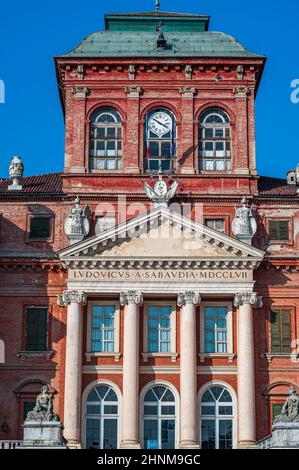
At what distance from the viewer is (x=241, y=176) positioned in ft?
188

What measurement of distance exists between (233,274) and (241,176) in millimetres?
Result: 5946

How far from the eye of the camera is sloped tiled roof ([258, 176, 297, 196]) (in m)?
57.4

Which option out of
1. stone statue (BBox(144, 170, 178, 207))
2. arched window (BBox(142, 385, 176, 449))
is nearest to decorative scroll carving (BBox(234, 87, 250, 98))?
stone statue (BBox(144, 170, 178, 207))

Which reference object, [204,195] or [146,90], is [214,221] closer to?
[204,195]

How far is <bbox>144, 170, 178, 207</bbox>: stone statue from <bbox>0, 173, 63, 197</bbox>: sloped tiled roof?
15.5 ft

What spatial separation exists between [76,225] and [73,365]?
22.5 ft

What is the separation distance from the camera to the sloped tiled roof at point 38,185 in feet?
187

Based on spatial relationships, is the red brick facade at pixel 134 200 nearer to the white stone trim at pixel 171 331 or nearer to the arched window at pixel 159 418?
the white stone trim at pixel 171 331

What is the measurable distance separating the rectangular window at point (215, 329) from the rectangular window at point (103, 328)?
14.8 feet

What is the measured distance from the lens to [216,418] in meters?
53.2

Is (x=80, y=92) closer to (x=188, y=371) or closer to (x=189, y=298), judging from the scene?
(x=189, y=298)

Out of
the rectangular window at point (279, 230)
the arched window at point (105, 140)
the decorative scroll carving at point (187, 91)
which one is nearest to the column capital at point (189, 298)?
the rectangular window at point (279, 230)

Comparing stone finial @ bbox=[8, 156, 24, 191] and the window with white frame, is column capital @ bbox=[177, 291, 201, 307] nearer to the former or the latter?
Answer: the window with white frame
